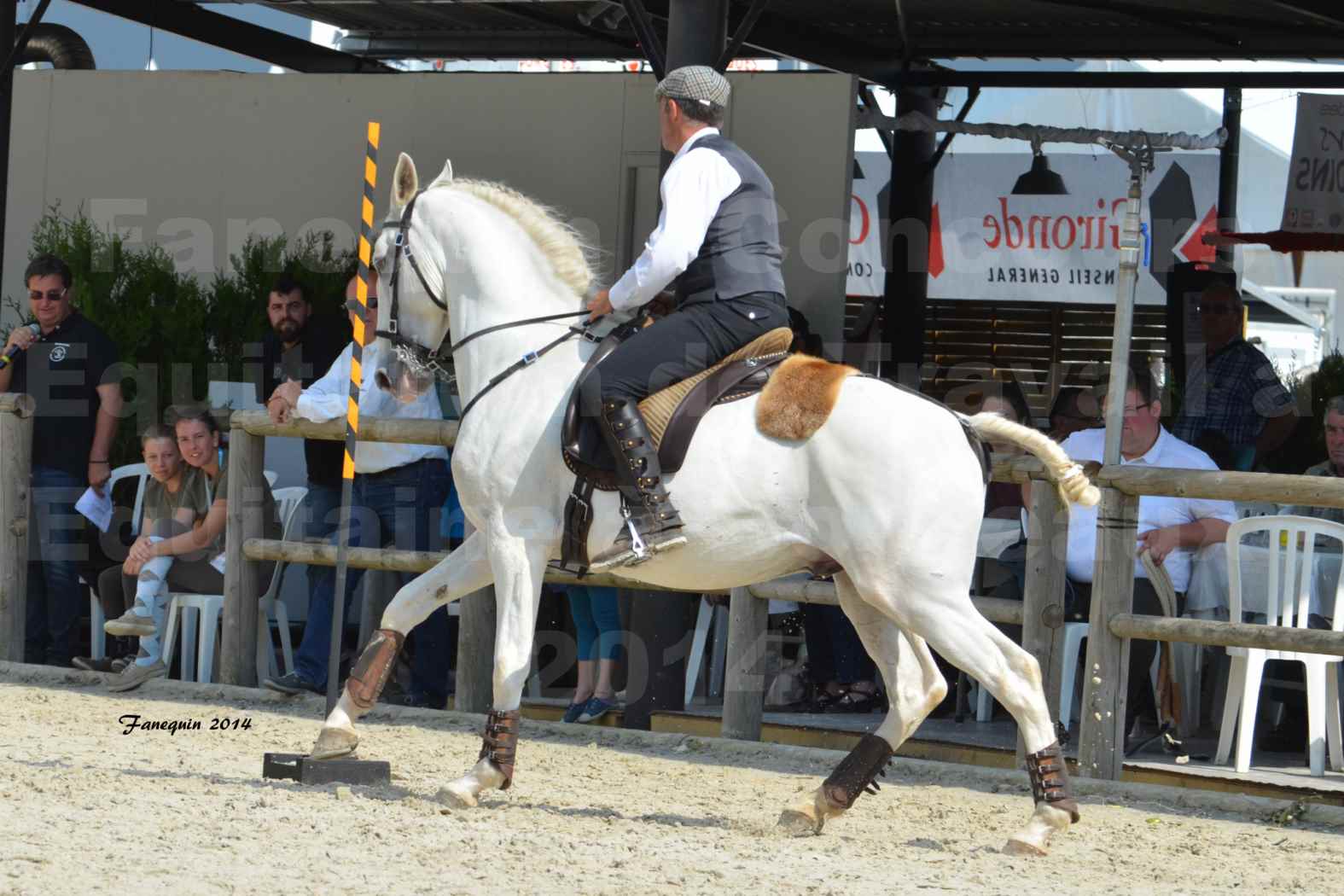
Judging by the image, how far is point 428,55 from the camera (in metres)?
13.8

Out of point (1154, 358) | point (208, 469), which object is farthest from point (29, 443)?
point (1154, 358)

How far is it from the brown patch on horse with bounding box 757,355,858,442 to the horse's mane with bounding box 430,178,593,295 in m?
0.84

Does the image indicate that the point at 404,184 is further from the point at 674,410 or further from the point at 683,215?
the point at 674,410

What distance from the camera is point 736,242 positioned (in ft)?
18.8

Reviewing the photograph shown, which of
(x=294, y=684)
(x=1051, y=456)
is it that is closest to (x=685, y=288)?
(x=1051, y=456)

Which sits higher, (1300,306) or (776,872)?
(1300,306)

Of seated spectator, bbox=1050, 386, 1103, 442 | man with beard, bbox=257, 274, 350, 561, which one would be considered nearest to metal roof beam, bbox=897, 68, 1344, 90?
seated spectator, bbox=1050, 386, 1103, 442

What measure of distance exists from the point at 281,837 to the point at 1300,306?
14.1 m

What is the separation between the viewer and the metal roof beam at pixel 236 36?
12.2 meters

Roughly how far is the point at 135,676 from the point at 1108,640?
14.3 ft

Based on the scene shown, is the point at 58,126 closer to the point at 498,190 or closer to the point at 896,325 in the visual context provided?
the point at 498,190

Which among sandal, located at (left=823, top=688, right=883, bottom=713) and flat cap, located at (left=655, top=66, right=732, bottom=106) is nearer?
flat cap, located at (left=655, top=66, right=732, bottom=106)

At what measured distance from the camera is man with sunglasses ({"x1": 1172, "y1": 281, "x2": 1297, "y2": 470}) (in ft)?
30.5

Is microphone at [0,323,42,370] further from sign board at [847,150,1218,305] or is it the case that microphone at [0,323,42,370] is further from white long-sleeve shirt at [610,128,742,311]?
sign board at [847,150,1218,305]
